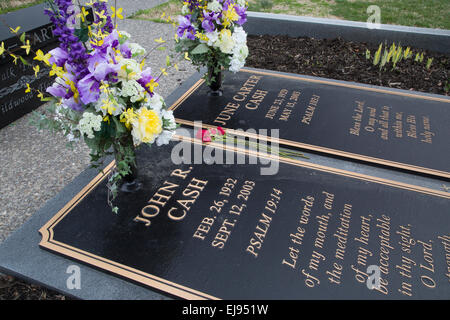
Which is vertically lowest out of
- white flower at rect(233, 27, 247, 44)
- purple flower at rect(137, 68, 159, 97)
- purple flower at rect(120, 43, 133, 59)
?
purple flower at rect(137, 68, 159, 97)

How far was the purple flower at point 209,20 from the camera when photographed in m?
3.72

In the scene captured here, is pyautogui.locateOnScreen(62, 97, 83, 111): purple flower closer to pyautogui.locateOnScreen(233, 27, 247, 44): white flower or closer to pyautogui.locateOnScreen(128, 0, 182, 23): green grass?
pyautogui.locateOnScreen(233, 27, 247, 44): white flower

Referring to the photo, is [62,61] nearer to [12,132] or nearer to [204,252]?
[204,252]

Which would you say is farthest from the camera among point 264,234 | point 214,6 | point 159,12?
point 159,12

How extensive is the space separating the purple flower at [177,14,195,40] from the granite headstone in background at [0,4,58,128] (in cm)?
205

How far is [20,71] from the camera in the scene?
4.45 m

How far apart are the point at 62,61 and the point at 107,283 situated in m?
1.46

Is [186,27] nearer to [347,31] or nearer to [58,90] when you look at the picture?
[58,90]

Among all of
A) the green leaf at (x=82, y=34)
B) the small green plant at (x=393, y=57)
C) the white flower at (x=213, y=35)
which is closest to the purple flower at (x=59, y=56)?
the green leaf at (x=82, y=34)

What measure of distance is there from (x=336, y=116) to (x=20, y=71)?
3.93 metres

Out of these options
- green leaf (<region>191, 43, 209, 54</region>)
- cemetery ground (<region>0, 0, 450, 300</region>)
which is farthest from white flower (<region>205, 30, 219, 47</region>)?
cemetery ground (<region>0, 0, 450, 300</region>)

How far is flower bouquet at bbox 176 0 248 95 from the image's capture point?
12.3 ft

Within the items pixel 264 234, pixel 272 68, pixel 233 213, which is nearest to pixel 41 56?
pixel 233 213
